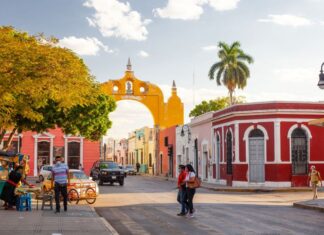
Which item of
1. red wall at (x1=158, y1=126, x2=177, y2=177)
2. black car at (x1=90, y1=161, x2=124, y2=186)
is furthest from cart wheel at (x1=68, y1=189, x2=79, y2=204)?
red wall at (x1=158, y1=126, x2=177, y2=177)

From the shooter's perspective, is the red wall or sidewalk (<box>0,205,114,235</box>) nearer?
sidewalk (<box>0,205,114,235</box>)

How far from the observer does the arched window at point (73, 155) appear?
62.7 metres

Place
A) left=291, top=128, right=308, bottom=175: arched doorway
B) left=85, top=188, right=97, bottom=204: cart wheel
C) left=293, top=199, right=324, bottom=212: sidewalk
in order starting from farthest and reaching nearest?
left=291, top=128, right=308, bottom=175: arched doorway, left=85, top=188, right=97, bottom=204: cart wheel, left=293, top=199, right=324, bottom=212: sidewalk

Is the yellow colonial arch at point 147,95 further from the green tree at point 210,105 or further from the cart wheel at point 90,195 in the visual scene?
the cart wheel at point 90,195

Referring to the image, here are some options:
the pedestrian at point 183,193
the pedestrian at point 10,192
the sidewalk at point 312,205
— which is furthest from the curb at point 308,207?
the pedestrian at point 10,192

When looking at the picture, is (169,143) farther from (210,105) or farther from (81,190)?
(81,190)

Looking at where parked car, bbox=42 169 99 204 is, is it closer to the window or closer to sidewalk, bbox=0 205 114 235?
sidewalk, bbox=0 205 114 235

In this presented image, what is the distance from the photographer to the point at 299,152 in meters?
38.5

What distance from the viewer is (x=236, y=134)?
40188mm

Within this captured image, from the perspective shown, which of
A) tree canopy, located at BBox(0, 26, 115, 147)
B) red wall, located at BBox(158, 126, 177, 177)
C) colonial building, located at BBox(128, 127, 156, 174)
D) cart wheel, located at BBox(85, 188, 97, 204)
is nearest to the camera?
tree canopy, located at BBox(0, 26, 115, 147)

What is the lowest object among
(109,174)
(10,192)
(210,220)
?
(210,220)

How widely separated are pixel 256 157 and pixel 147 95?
93.3ft

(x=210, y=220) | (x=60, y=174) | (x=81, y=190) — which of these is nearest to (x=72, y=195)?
(x=81, y=190)

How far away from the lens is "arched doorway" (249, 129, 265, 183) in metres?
38.7
